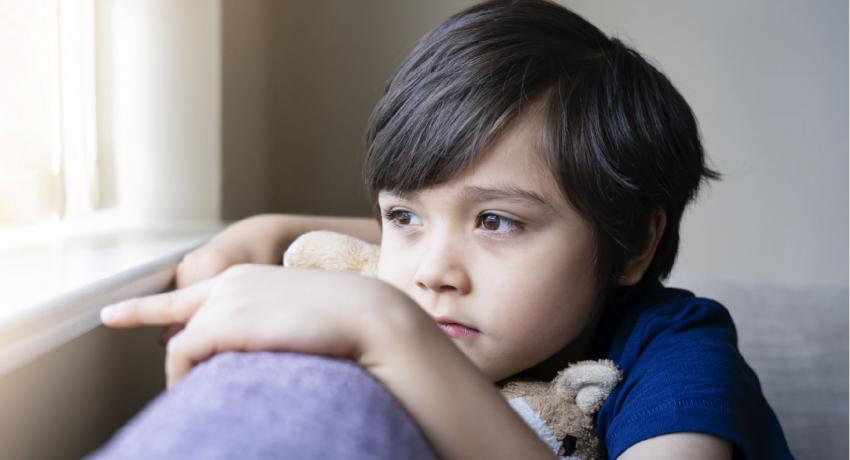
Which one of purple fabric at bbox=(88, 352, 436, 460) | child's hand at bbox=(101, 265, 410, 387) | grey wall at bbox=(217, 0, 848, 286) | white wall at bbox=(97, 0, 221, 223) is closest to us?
purple fabric at bbox=(88, 352, 436, 460)

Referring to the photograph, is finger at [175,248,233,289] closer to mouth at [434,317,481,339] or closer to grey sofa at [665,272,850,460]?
mouth at [434,317,481,339]

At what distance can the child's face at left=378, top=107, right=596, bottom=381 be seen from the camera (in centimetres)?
78

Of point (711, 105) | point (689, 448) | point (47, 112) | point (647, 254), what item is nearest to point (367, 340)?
point (689, 448)

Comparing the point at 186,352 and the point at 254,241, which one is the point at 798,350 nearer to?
the point at 254,241

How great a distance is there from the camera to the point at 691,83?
1.87 metres

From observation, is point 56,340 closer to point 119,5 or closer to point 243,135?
point 119,5

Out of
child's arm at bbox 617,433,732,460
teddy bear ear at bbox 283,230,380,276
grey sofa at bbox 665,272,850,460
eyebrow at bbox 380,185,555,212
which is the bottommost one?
grey sofa at bbox 665,272,850,460

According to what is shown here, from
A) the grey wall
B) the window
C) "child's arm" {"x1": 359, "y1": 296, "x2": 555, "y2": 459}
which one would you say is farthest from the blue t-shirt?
the grey wall

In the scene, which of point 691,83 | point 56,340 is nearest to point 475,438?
point 56,340

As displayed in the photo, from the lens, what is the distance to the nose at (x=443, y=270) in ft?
2.50

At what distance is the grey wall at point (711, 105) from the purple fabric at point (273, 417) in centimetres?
133

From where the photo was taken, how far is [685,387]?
0.66 meters

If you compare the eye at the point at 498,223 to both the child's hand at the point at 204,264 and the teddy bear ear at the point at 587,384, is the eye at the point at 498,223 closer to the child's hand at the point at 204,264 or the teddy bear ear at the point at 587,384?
the teddy bear ear at the point at 587,384

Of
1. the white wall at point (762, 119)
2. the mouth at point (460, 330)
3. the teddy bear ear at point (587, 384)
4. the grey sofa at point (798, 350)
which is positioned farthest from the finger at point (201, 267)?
the white wall at point (762, 119)
